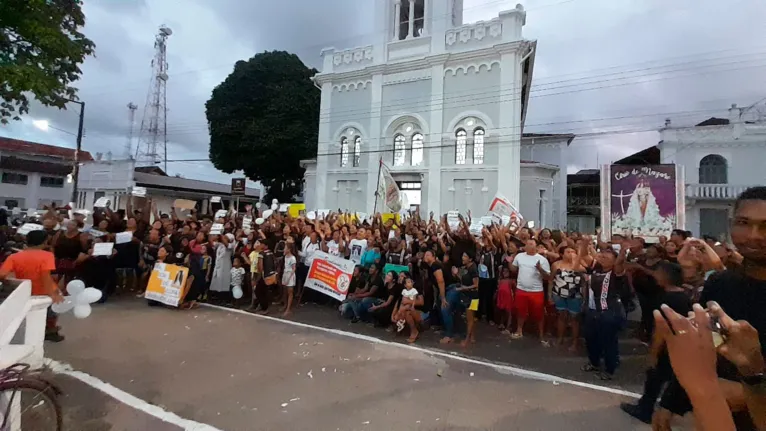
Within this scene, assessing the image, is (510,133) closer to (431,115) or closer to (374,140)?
(431,115)

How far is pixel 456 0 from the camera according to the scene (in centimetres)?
2183

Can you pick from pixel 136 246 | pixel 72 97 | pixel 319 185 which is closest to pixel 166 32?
pixel 319 185

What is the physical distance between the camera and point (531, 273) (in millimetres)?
6496

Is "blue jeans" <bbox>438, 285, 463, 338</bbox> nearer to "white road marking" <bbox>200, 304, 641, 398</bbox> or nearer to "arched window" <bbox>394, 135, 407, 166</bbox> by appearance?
"white road marking" <bbox>200, 304, 641, 398</bbox>

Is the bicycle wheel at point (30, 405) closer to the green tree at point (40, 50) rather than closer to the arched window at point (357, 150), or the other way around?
the green tree at point (40, 50)

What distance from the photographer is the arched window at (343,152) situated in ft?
72.7

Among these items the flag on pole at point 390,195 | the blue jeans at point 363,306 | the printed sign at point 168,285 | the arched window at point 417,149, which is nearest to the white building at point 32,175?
the arched window at point 417,149

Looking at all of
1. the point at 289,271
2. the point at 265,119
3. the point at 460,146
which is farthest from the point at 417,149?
the point at 289,271

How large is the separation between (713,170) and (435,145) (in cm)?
1674

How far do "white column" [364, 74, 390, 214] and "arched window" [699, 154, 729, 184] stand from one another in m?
18.7

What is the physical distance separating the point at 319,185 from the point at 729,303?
21412mm

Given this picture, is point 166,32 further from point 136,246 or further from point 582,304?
point 582,304

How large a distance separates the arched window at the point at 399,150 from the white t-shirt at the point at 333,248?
40.7 ft

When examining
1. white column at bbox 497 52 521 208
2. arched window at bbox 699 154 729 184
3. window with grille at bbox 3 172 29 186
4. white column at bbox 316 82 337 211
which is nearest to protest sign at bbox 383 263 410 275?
white column at bbox 497 52 521 208
